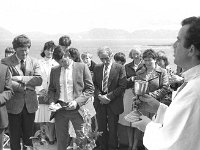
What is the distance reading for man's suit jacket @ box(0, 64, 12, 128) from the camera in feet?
15.5

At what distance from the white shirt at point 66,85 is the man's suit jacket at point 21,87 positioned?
14.2 inches

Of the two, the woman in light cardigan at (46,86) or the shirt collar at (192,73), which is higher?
the shirt collar at (192,73)

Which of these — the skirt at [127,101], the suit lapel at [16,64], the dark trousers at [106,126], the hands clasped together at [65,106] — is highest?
the suit lapel at [16,64]

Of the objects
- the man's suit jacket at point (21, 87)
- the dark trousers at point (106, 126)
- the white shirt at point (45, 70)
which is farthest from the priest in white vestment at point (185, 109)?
the white shirt at point (45, 70)

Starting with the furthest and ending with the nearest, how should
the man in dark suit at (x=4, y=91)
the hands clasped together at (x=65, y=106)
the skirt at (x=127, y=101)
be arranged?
1. the skirt at (x=127, y=101)
2. the hands clasped together at (x=65, y=106)
3. the man in dark suit at (x=4, y=91)

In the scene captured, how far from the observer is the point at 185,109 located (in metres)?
1.94

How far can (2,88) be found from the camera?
4.80 metres

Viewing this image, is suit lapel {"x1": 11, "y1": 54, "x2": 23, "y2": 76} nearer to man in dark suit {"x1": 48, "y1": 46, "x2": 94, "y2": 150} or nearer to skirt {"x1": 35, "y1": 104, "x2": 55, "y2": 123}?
man in dark suit {"x1": 48, "y1": 46, "x2": 94, "y2": 150}

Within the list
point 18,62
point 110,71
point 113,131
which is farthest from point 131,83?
point 18,62

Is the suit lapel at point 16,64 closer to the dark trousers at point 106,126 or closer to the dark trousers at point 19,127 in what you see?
the dark trousers at point 19,127

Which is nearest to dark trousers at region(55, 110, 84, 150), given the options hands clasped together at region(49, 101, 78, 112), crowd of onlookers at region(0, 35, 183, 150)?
hands clasped together at region(49, 101, 78, 112)

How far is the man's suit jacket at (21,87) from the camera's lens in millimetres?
5098

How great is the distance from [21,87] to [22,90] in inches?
2.6

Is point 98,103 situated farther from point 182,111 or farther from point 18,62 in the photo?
point 182,111
